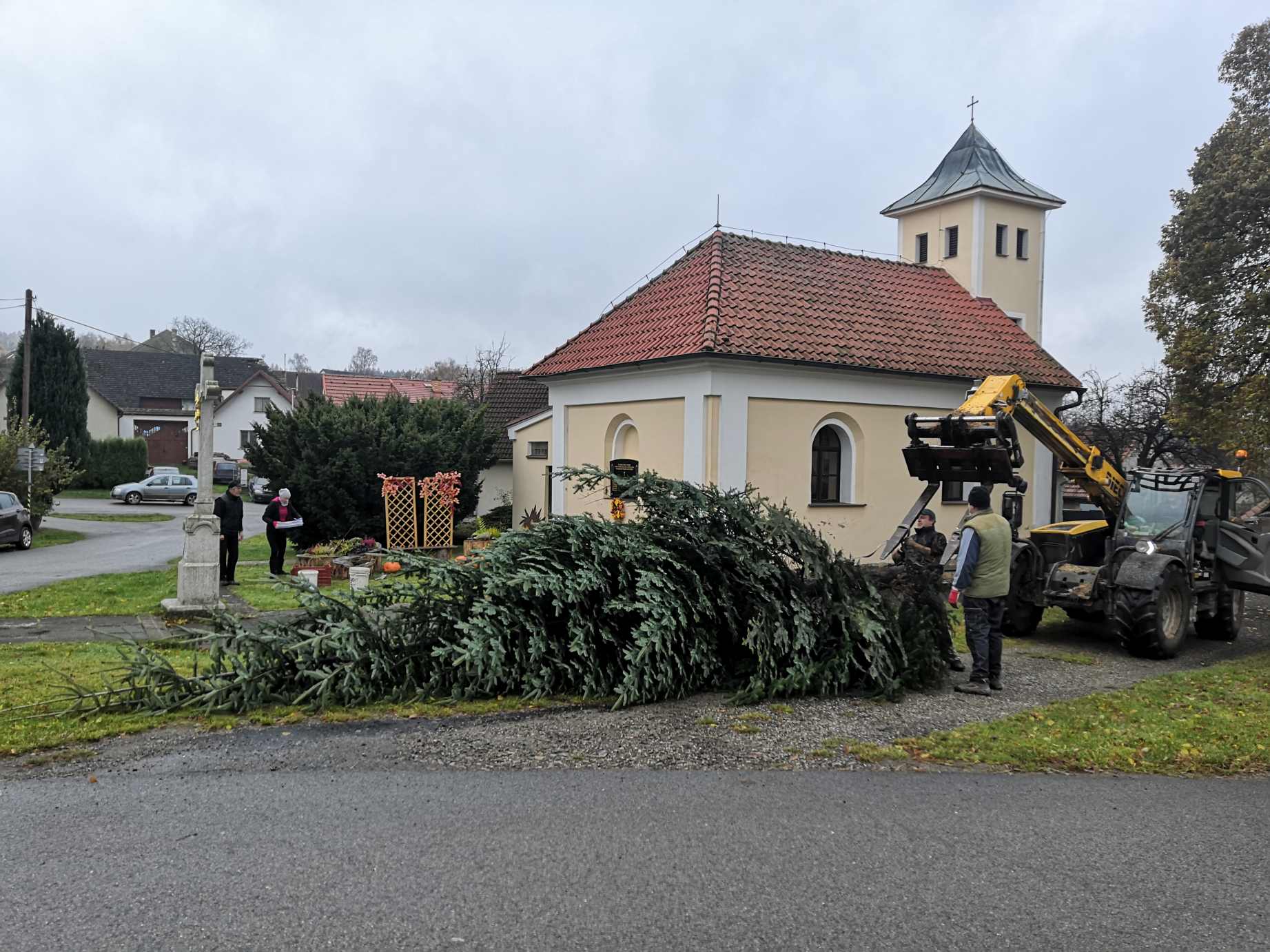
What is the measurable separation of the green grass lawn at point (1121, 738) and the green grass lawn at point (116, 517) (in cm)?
3616

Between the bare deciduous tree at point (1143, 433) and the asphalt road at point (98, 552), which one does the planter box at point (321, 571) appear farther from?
the bare deciduous tree at point (1143, 433)

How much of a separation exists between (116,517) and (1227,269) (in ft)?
124

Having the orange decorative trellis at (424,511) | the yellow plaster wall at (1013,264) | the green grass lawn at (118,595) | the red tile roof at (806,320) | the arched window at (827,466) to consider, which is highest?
the yellow plaster wall at (1013,264)

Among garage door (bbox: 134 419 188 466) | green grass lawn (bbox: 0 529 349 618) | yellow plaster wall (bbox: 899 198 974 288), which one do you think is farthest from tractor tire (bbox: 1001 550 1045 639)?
garage door (bbox: 134 419 188 466)

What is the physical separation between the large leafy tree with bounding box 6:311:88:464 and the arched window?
1593 inches

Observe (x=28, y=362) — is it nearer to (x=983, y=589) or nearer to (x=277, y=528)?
(x=277, y=528)

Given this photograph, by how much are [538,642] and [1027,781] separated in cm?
383

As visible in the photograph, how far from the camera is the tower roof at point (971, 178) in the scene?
26.9 meters

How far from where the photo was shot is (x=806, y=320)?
2008 cm

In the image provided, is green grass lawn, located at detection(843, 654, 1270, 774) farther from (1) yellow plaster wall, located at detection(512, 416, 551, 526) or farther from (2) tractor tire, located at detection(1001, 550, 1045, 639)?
(1) yellow plaster wall, located at detection(512, 416, 551, 526)

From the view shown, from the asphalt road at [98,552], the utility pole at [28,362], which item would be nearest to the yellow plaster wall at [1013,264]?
the asphalt road at [98,552]

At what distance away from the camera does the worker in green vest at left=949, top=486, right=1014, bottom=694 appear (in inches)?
368

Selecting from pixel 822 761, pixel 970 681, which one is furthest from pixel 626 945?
pixel 970 681

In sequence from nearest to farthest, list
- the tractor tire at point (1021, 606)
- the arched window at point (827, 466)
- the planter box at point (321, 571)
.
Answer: the tractor tire at point (1021, 606), the planter box at point (321, 571), the arched window at point (827, 466)
